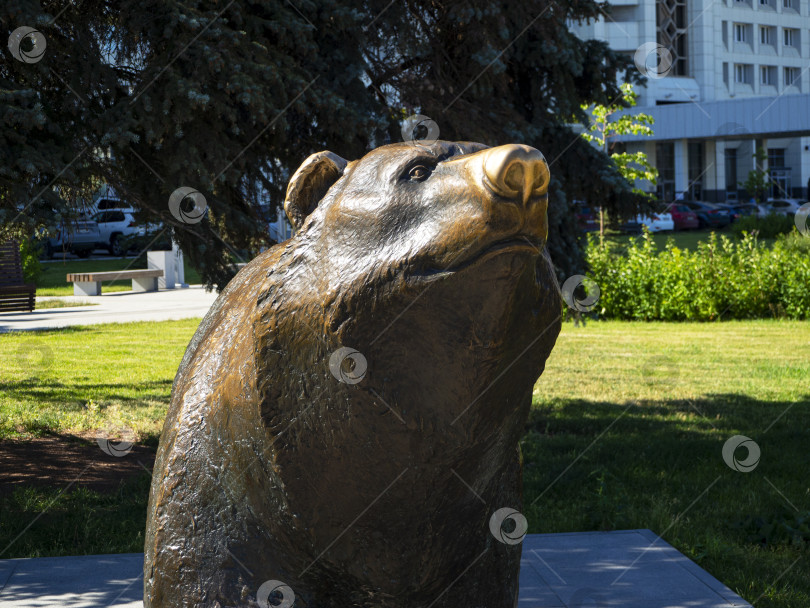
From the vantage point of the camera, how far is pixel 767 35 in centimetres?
5741

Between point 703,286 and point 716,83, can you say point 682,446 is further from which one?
point 716,83

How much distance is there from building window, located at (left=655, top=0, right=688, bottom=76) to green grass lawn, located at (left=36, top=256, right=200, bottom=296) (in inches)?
1376

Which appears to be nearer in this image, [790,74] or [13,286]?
[13,286]

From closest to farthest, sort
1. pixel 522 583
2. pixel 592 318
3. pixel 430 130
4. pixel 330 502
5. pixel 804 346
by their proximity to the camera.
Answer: pixel 330 502 → pixel 522 583 → pixel 430 130 → pixel 804 346 → pixel 592 318

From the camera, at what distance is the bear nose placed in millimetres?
1338

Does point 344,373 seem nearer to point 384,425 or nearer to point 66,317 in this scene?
point 384,425

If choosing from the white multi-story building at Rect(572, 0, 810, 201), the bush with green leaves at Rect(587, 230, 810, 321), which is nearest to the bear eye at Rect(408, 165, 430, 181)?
the bush with green leaves at Rect(587, 230, 810, 321)

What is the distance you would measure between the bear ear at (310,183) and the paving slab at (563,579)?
2.86m

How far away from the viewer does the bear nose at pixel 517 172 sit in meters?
1.34

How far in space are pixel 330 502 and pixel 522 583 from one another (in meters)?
2.87

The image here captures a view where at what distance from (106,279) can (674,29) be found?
42202 mm

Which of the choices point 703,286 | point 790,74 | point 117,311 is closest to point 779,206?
point 790,74

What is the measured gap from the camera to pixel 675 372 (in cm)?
1084

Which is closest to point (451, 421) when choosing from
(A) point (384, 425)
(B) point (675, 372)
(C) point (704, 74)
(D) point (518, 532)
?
(A) point (384, 425)
